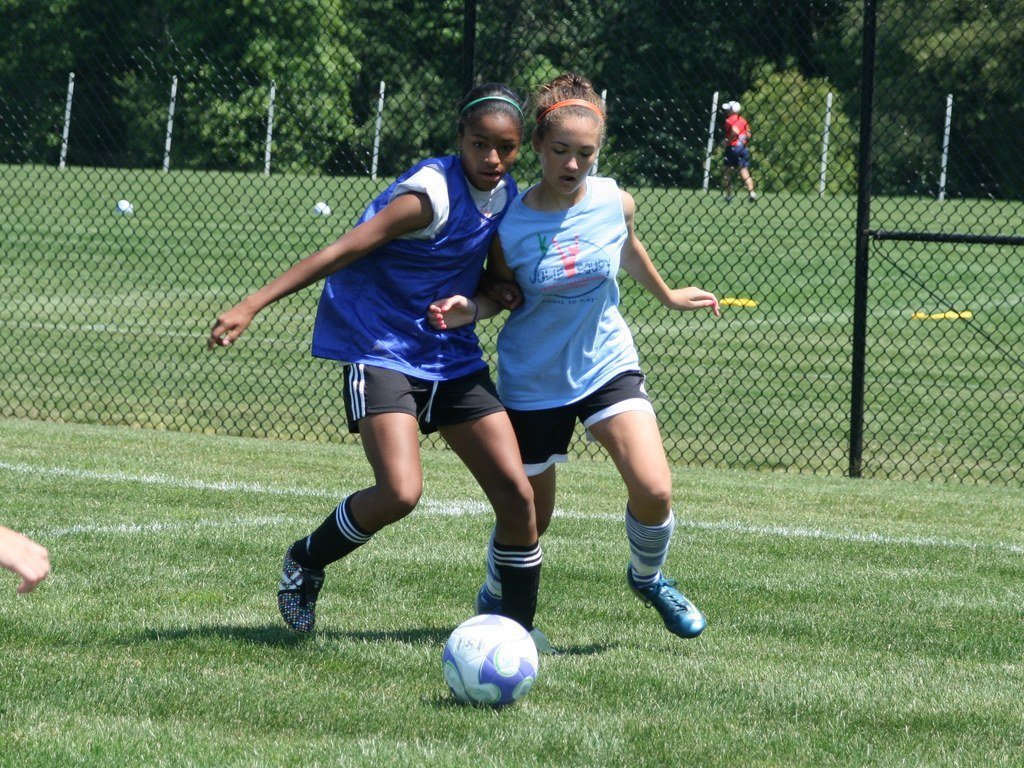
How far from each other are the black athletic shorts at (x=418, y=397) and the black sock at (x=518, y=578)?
45 centimetres

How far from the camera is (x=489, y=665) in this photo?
387 centimetres

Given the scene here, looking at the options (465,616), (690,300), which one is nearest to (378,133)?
(690,300)

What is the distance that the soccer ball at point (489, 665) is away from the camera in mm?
3875

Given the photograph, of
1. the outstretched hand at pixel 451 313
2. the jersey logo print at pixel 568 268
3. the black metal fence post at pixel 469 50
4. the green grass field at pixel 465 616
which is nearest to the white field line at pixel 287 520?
the green grass field at pixel 465 616

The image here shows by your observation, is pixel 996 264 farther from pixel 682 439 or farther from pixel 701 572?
pixel 701 572

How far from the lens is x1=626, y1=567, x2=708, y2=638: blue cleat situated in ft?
15.4

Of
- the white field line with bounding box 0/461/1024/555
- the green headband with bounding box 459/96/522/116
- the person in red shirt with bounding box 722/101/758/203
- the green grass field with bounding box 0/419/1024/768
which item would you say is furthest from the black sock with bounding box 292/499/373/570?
the person in red shirt with bounding box 722/101/758/203

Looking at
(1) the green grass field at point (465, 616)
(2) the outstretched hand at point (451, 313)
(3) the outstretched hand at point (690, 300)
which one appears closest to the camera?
(1) the green grass field at point (465, 616)

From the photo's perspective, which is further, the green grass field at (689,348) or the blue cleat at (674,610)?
the green grass field at (689,348)

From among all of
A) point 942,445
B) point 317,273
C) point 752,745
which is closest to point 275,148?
point 942,445

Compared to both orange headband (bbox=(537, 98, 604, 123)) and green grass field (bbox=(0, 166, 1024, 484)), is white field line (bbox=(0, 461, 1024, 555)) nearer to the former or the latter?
green grass field (bbox=(0, 166, 1024, 484))

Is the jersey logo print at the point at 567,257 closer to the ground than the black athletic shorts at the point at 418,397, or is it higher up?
higher up

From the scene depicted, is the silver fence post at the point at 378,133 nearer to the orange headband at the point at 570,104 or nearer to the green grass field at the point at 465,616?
the green grass field at the point at 465,616

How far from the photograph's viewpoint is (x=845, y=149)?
52.6 feet
